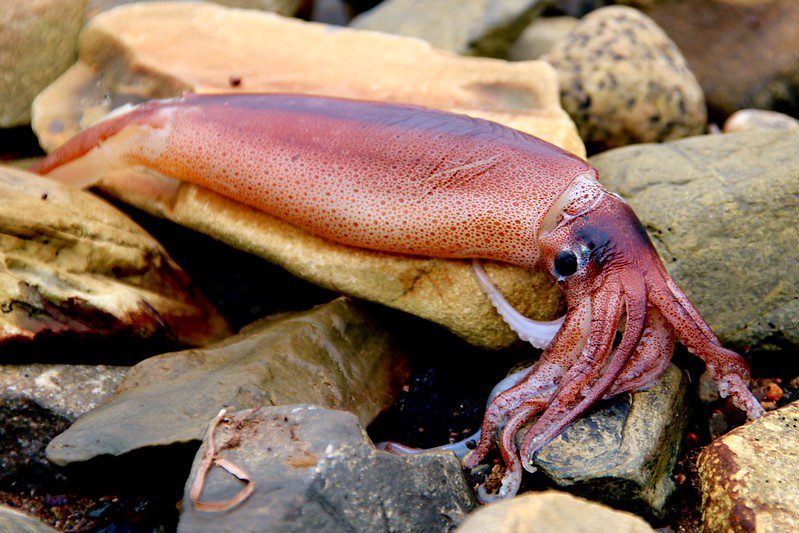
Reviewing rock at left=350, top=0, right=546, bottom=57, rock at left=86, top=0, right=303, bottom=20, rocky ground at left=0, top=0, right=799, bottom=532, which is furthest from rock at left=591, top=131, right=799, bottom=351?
rock at left=86, top=0, right=303, bottom=20

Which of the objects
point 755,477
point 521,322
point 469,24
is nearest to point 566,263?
point 521,322

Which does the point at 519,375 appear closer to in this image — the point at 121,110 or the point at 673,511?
the point at 673,511

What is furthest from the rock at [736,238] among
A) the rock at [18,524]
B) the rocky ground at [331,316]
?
the rock at [18,524]

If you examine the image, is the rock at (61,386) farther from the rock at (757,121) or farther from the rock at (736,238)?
the rock at (757,121)

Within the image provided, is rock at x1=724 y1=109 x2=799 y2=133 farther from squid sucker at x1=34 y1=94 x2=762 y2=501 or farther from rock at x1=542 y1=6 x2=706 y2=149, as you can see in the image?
squid sucker at x1=34 y1=94 x2=762 y2=501

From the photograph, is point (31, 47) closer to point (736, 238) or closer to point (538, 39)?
point (538, 39)
